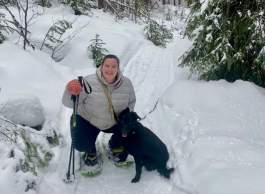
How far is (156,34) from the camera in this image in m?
12.4

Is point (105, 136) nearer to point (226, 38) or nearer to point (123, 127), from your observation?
point (123, 127)

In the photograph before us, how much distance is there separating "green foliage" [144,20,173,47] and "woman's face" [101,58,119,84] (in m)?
7.59

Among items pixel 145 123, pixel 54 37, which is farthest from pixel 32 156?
pixel 54 37

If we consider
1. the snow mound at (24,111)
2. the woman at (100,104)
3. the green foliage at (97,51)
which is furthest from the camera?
the green foliage at (97,51)

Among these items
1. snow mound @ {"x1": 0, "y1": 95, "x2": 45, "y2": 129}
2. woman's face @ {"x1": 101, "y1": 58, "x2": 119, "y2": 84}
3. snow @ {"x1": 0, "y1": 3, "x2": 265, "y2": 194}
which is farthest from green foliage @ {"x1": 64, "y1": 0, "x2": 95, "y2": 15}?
woman's face @ {"x1": 101, "y1": 58, "x2": 119, "y2": 84}

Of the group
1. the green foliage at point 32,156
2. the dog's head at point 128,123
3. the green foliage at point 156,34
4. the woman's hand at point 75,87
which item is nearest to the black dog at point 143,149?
the dog's head at point 128,123

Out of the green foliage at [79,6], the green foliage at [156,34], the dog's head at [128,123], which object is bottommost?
the green foliage at [156,34]

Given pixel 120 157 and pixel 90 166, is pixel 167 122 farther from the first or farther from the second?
pixel 90 166

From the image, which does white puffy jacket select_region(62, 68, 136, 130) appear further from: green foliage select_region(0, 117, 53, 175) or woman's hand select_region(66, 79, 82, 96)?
green foliage select_region(0, 117, 53, 175)

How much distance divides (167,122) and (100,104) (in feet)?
5.10

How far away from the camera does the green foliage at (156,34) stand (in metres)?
12.3

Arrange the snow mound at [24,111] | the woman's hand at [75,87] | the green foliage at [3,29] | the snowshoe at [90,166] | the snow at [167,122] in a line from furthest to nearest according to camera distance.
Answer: the green foliage at [3,29], the snow mound at [24,111], the snowshoe at [90,166], the woman's hand at [75,87], the snow at [167,122]

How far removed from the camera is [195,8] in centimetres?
706

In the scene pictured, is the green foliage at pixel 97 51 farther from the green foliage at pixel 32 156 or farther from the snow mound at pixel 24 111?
the green foliage at pixel 32 156
